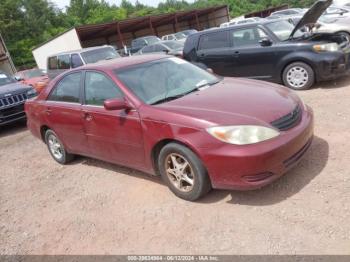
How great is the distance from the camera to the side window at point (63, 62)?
12820 millimetres

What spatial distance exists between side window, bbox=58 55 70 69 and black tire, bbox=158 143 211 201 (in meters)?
9.58

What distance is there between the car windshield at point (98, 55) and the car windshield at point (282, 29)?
5859 millimetres

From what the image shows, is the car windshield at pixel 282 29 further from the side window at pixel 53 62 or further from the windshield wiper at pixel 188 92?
the side window at pixel 53 62

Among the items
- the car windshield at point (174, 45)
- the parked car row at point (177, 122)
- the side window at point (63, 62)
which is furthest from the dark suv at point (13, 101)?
the car windshield at point (174, 45)

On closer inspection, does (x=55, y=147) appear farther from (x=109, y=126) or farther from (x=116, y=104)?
(x=116, y=104)

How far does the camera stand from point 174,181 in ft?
13.8

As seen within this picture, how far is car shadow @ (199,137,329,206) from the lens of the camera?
154 inches

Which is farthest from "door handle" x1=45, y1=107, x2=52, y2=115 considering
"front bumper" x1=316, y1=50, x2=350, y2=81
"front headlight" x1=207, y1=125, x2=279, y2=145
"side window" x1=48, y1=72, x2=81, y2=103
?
"front bumper" x1=316, y1=50, x2=350, y2=81

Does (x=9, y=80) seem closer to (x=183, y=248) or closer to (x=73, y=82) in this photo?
(x=73, y=82)

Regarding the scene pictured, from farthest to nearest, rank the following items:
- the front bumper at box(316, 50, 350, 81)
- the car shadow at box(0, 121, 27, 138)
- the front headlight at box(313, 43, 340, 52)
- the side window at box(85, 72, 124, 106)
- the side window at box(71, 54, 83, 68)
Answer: the side window at box(71, 54, 83, 68)
the car shadow at box(0, 121, 27, 138)
the front headlight at box(313, 43, 340, 52)
the front bumper at box(316, 50, 350, 81)
the side window at box(85, 72, 124, 106)

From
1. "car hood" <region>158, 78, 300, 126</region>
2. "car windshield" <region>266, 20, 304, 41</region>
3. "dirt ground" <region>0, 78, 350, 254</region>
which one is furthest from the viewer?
"car windshield" <region>266, 20, 304, 41</region>

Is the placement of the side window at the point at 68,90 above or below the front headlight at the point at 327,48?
above

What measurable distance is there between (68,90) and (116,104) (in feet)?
5.00

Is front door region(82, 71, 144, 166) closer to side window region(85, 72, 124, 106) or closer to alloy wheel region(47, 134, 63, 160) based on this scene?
side window region(85, 72, 124, 106)
